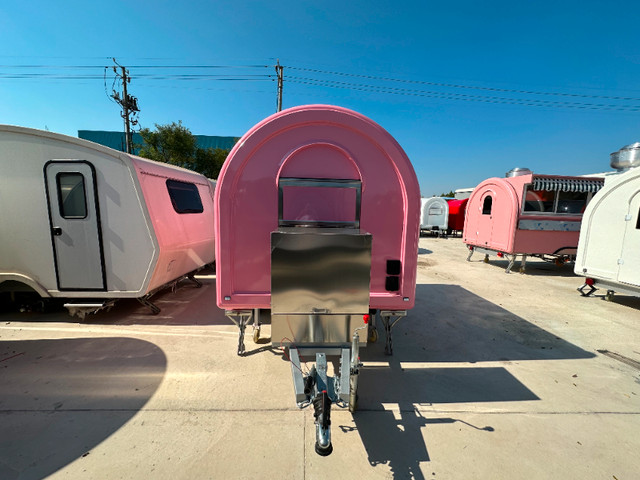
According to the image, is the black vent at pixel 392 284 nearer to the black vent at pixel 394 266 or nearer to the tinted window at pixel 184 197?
the black vent at pixel 394 266

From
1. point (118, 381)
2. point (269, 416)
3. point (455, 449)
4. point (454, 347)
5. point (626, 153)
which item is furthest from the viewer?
point (626, 153)

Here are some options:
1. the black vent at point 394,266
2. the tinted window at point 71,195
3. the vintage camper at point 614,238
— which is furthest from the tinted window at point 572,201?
the tinted window at point 71,195

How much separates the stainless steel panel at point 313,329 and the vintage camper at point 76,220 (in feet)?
10.2

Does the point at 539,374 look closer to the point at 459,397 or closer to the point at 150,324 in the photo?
the point at 459,397

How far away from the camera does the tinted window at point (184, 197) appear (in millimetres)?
5520

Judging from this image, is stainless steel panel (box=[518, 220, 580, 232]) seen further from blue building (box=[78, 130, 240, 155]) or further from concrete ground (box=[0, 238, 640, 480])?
blue building (box=[78, 130, 240, 155])

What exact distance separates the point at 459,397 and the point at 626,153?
11975 mm

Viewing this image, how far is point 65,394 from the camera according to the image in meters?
3.02

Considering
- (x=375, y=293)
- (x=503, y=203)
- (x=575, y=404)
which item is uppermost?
(x=503, y=203)

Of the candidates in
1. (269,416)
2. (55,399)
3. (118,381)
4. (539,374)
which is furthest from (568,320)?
(55,399)

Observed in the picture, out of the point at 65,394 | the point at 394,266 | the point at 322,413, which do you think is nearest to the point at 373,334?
the point at 394,266

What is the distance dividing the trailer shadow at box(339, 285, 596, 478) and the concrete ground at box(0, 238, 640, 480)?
18 millimetres

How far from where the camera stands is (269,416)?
9.01 feet

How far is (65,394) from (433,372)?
14.6 feet
